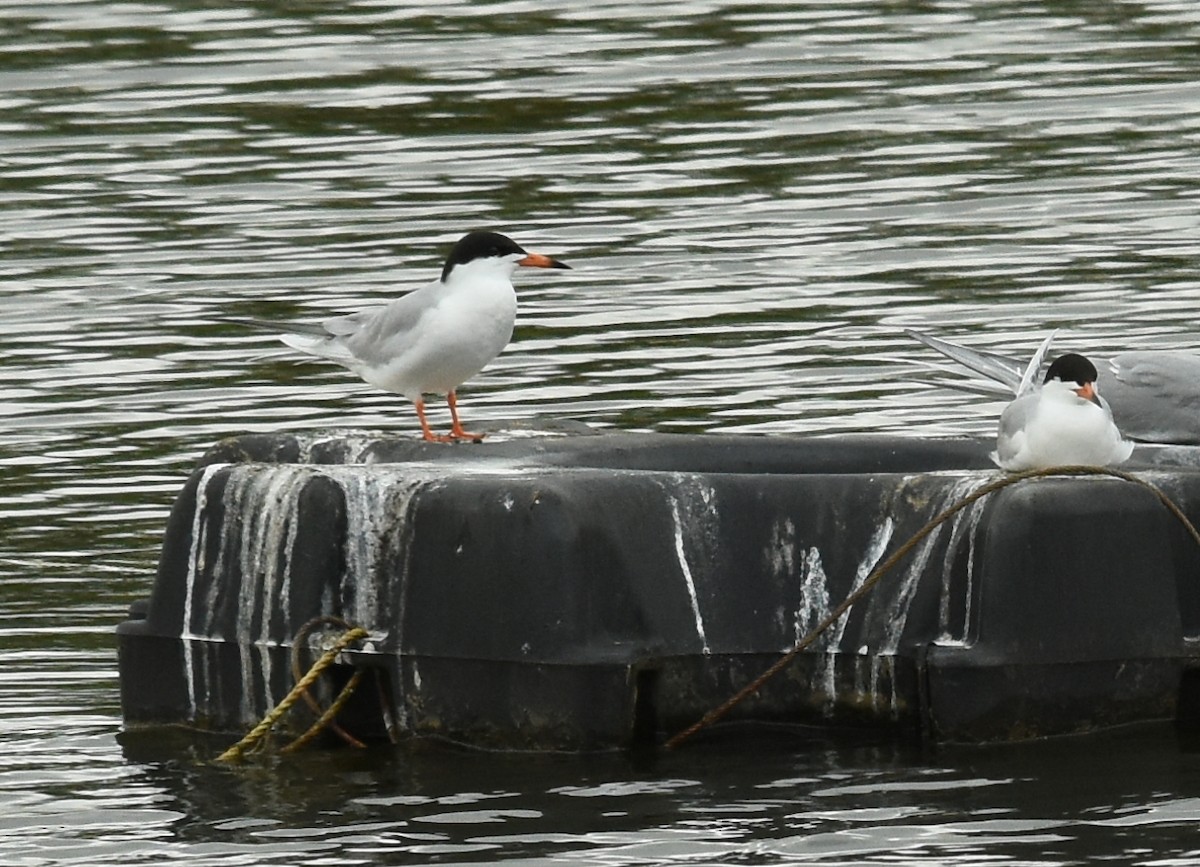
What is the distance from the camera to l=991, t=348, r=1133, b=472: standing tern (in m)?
7.83

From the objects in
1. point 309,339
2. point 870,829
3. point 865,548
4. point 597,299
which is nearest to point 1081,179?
point 597,299

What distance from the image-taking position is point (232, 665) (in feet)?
27.1

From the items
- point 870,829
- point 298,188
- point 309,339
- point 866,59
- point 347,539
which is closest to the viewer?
point 870,829

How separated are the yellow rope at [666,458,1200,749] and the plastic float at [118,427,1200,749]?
36 millimetres

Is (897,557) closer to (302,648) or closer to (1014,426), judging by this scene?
(1014,426)

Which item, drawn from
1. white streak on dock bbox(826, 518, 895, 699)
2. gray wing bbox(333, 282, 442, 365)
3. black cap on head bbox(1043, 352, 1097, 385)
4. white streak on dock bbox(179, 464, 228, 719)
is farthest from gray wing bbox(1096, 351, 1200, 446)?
white streak on dock bbox(179, 464, 228, 719)

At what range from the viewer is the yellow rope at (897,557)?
767 cm

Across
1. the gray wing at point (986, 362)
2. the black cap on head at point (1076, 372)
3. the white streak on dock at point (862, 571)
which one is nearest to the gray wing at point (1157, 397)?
the gray wing at point (986, 362)

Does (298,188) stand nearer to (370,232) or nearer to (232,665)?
(370,232)

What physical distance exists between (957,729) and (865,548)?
566 mm

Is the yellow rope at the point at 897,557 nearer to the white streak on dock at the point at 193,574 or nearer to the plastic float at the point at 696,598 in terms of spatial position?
the plastic float at the point at 696,598

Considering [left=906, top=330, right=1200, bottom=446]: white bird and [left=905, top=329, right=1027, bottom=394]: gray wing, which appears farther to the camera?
[left=905, top=329, right=1027, bottom=394]: gray wing

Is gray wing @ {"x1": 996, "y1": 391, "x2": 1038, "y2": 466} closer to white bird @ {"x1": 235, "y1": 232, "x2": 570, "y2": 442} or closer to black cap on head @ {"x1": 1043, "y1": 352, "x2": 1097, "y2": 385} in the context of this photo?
black cap on head @ {"x1": 1043, "y1": 352, "x2": 1097, "y2": 385}

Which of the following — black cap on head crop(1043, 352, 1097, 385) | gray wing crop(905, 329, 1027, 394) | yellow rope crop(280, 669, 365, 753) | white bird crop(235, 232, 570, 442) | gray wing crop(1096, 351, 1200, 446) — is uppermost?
white bird crop(235, 232, 570, 442)
